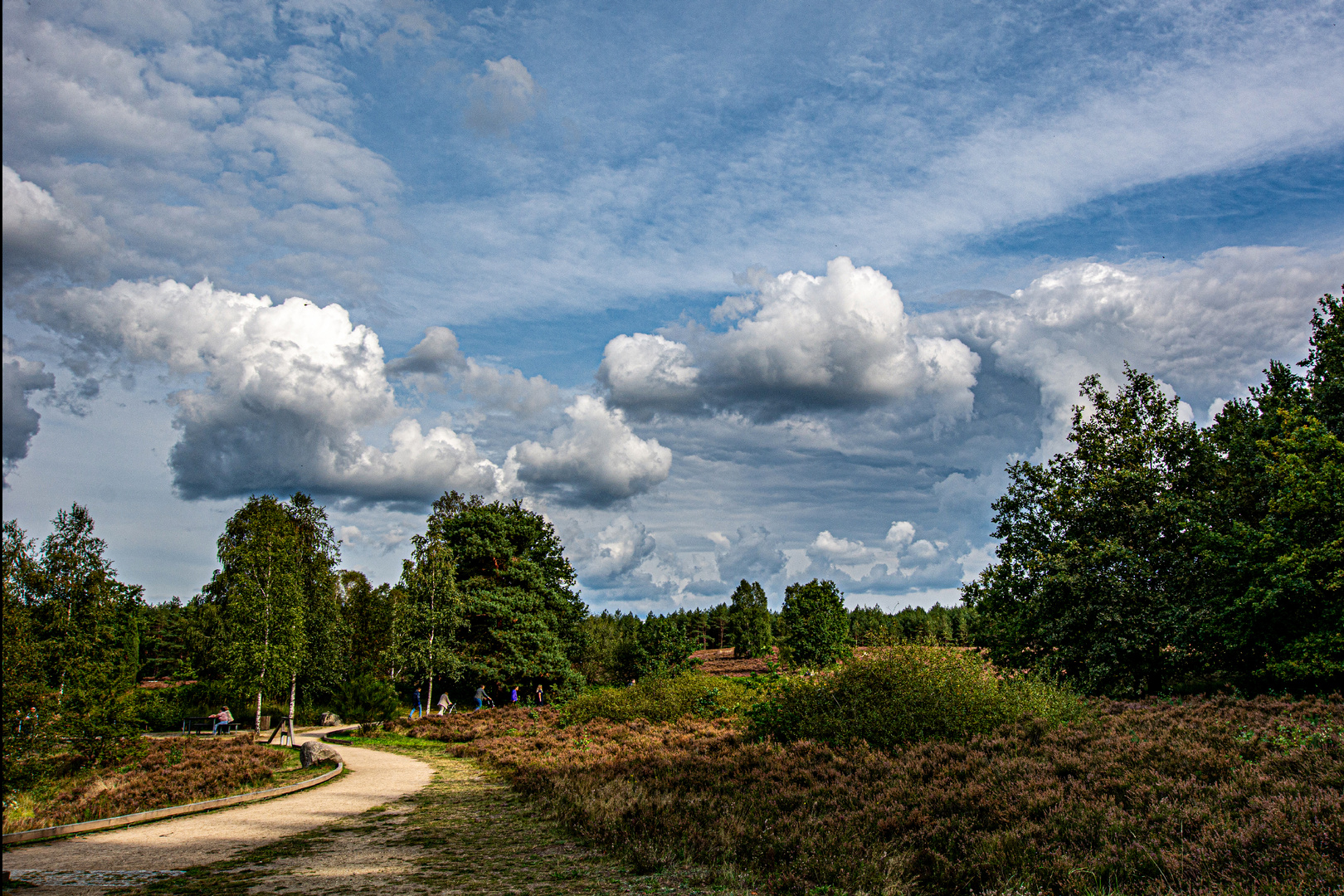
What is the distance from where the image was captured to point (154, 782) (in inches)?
576

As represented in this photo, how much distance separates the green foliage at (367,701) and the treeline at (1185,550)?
27018mm

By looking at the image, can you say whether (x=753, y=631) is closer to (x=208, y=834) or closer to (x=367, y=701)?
(x=367, y=701)

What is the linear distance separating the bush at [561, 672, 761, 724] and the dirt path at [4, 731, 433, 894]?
11.1 meters

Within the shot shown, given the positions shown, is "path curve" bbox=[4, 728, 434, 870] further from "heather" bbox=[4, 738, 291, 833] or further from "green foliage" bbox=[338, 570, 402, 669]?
"green foliage" bbox=[338, 570, 402, 669]

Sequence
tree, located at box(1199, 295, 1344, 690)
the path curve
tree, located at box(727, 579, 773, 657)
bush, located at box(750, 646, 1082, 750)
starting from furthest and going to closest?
tree, located at box(727, 579, 773, 657), tree, located at box(1199, 295, 1344, 690), bush, located at box(750, 646, 1082, 750), the path curve

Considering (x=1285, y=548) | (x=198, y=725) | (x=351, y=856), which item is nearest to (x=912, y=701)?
(x=351, y=856)

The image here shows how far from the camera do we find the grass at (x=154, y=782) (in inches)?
476

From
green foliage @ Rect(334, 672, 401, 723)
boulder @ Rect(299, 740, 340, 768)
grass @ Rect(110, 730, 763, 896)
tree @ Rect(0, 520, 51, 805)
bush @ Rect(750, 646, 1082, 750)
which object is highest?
tree @ Rect(0, 520, 51, 805)

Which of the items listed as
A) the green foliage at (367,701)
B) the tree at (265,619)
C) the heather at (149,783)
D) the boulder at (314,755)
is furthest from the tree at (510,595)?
the heather at (149,783)

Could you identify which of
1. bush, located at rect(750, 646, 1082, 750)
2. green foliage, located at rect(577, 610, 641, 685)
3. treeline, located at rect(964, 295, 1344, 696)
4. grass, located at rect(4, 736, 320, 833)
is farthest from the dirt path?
green foliage, located at rect(577, 610, 641, 685)

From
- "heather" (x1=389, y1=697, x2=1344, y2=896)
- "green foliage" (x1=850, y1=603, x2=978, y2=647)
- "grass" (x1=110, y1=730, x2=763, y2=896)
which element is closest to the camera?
"heather" (x1=389, y1=697, x2=1344, y2=896)

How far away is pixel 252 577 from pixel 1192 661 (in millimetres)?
33590

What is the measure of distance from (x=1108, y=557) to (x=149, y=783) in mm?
27490

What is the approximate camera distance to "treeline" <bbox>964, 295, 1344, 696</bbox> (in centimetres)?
1931
